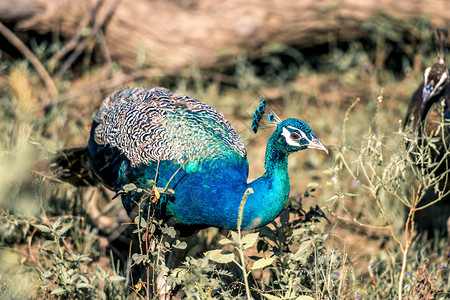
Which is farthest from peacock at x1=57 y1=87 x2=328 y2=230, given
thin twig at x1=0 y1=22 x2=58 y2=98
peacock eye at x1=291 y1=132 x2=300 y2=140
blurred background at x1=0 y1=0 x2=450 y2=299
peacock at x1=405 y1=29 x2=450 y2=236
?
thin twig at x1=0 y1=22 x2=58 y2=98

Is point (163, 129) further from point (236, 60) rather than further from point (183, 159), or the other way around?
point (236, 60)

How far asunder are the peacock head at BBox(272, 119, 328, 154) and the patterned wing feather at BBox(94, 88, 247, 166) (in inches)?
14.4

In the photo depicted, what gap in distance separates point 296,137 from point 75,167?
5.05ft

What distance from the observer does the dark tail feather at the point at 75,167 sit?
313 centimetres

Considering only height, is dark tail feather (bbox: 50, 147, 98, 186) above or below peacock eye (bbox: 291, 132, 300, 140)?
below

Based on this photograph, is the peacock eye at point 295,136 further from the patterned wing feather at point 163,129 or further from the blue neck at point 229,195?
the patterned wing feather at point 163,129

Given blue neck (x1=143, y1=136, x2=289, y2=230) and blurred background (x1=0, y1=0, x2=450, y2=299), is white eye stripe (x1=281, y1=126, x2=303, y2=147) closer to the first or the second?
blue neck (x1=143, y1=136, x2=289, y2=230)

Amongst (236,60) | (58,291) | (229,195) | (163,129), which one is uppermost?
(236,60)

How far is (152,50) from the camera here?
15.6 feet

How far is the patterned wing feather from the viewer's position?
257 centimetres

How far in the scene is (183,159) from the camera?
98.8 inches

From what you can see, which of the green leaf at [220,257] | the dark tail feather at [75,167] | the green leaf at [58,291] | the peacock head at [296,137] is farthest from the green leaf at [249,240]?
the dark tail feather at [75,167]

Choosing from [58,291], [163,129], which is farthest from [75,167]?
[58,291]

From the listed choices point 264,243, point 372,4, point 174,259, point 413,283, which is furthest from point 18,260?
point 372,4
